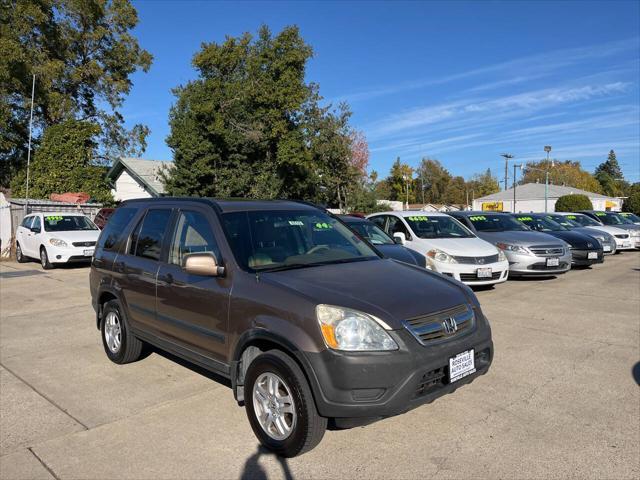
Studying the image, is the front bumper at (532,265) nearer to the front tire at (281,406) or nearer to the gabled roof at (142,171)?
the front tire at (281,406)

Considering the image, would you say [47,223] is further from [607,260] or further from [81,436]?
[607,260]

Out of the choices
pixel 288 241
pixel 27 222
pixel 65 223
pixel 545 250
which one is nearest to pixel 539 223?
pixel 545 250

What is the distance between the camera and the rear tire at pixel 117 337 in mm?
5246

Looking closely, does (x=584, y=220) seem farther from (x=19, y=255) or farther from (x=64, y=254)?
(x=19, y=255)

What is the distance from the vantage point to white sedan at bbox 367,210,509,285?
9117 mm

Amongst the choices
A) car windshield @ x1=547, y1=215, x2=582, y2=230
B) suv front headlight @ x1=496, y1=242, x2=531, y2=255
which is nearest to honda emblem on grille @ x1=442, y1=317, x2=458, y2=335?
suv front headlight @ x1=496, y1=242, x2=531, y2=255

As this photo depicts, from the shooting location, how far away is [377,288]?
3.55m

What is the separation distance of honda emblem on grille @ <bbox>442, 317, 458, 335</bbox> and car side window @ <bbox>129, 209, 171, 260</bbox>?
9.02 feet

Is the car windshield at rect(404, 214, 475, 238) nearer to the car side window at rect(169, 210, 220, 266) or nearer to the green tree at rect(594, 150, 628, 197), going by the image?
the car side window at rect(169, 210, 220, 266)

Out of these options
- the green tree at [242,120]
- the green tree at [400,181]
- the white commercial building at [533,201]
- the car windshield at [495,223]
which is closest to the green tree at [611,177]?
the white commercial building at [533,201]

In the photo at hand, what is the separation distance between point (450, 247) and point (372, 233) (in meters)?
1.54

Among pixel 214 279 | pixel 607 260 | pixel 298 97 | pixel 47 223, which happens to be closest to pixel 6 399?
pixel 214 279

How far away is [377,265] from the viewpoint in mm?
4230

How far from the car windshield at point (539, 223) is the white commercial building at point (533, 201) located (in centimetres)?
5254
